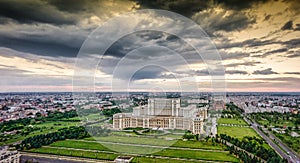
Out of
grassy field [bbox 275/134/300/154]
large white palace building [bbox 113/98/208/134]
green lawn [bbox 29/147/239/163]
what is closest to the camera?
green lawn [bbox 29/147/239/163]

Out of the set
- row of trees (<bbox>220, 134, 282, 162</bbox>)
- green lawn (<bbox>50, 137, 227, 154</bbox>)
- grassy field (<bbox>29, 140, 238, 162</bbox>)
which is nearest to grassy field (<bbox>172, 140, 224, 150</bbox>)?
green lawn (<bbox>50, 137, 227, 154</bbox>)

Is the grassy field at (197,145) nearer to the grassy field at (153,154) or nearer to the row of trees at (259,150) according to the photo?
the grassy field at (153,154)

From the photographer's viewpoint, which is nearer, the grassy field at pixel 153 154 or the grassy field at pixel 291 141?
the grassy field at pixel 153 154

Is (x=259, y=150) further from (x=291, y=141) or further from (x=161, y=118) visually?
Result: (x=161, y=118)

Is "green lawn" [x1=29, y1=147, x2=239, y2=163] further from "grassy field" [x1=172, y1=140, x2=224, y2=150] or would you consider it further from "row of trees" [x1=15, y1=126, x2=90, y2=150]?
"grassy field" [x1=172, y1=140, x2=224, y2=150]

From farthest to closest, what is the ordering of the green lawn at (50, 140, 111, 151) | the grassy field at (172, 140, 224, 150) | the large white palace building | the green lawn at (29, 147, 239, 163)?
the large white palace building < the grassy field at (172, 140, 224, 150) < the green lawn at (50, 140, 111, 151) < the green lawn at (29, 147, 239, 163)

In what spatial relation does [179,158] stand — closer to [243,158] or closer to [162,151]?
[162,151]

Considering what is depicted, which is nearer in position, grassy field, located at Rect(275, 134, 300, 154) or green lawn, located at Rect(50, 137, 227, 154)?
green lawn, located at Rect(50, 137, 227, 154)

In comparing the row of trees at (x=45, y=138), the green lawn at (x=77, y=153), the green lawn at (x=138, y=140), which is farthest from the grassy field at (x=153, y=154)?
the green lawn at (x=138, y=140)

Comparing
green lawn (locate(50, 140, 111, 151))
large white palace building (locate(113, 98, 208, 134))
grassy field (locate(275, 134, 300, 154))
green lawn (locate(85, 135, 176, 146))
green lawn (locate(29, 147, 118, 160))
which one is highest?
large white palace building (locate(113, 98, 208, 134))
